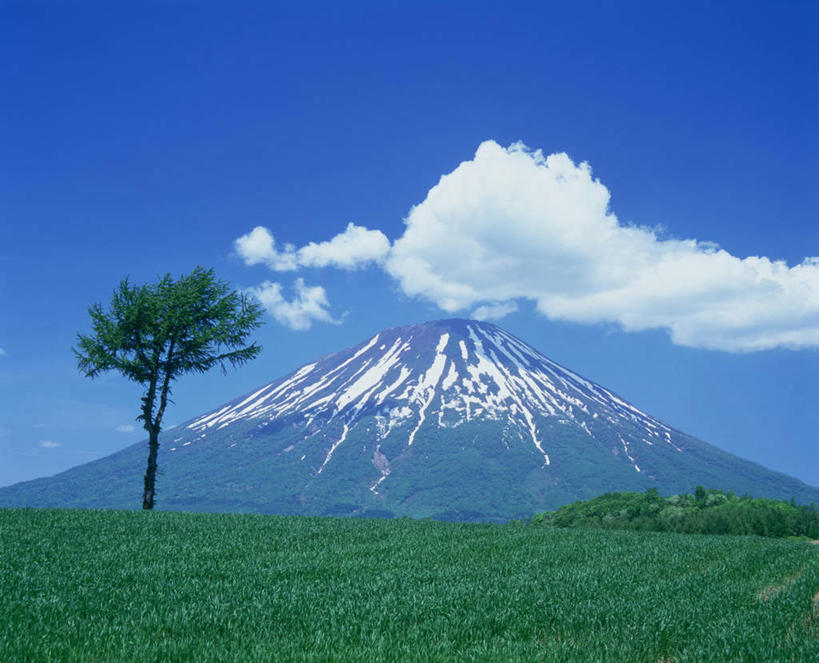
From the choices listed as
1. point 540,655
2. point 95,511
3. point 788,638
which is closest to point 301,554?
point 540,655

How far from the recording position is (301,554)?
18156 millimetres

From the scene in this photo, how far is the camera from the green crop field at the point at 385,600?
29.3 feet

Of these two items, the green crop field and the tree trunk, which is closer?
the green crop field

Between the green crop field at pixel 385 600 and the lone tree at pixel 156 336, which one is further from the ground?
the lone tree at pixel 156 336

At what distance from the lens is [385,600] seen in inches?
465

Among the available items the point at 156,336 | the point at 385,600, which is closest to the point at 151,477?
the point at 156,336

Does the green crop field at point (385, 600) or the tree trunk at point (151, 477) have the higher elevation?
the tree trunk at point (151, 477)

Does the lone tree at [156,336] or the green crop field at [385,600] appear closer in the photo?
the green crop field at [385,600]

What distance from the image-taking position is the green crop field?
29.3ft

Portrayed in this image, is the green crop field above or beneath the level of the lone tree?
beneath

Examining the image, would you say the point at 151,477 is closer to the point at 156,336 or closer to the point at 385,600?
the point at 156,336

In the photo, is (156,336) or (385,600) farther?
(156,336)

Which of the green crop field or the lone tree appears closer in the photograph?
the green crop field

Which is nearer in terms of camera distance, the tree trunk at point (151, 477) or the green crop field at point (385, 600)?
the green crop field at point (385, 600)
